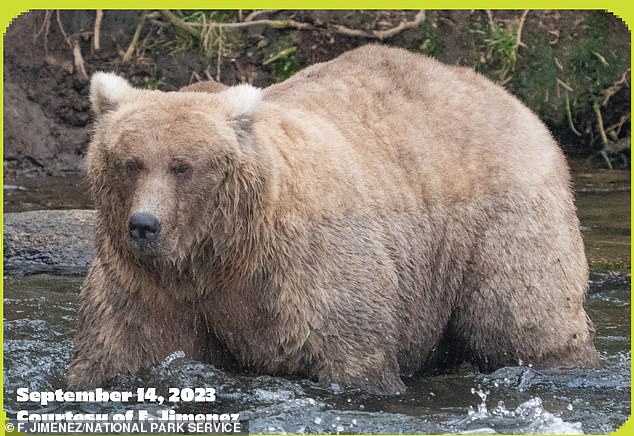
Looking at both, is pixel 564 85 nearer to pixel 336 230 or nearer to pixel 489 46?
pixel 489 46

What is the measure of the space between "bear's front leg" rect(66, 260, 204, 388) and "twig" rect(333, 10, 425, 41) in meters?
8.61

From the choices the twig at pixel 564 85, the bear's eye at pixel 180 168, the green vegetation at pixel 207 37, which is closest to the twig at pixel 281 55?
the green vegetation at pixel 207 37

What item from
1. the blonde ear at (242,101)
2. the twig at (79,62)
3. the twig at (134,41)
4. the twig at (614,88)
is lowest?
the blonde ear at (242,101)

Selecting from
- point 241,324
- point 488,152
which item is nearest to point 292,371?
point 241,324

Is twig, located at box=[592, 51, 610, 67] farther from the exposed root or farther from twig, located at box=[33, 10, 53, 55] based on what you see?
twig, located at box=[33, 10, 53, 55]

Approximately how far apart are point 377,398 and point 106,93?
2.11 metres

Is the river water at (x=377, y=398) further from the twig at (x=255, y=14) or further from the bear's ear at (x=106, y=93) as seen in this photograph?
the twig at (x=255, y=14)

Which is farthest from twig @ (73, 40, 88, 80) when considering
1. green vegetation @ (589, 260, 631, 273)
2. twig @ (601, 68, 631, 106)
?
green vegetation @ (589, 260, 631, 273)

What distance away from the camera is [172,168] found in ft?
18.9

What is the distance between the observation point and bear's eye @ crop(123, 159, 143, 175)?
574 centimetres

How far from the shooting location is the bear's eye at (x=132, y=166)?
226 inches

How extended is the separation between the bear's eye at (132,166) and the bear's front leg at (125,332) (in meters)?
0.74

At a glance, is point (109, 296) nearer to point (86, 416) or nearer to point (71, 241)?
point (86, 416)

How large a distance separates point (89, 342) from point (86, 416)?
0.40 meters
